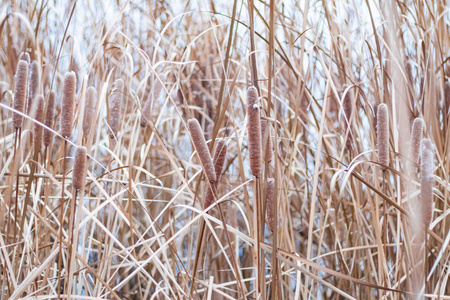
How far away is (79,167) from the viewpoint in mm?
479

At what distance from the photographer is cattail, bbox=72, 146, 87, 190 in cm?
48

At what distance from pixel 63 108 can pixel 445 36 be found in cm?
85

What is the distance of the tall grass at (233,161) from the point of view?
0.54 m

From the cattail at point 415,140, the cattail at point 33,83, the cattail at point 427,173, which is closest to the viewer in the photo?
the cattail at point 427,173

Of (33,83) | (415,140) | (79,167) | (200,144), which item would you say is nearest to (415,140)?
(415,140)

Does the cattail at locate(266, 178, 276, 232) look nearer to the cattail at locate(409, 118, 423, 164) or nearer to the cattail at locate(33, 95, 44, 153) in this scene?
the cattail at locate(409, 118, 423, 164)

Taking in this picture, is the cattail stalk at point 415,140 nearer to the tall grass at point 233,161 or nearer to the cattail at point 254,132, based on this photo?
the tall grass at point 233,161

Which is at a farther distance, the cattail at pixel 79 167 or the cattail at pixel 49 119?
the cattail at pixel 49 119

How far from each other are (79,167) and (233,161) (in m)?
0.78

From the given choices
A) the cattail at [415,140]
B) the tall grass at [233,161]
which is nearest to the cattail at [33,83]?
the tall grass at [233,161]

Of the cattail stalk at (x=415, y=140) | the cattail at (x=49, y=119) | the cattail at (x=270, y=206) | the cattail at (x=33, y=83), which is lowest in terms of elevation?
the cattail at (x=270, y=206)

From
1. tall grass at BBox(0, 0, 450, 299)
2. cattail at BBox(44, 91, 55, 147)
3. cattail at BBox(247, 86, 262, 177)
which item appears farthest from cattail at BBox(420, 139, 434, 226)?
cattail at BBox(44, 91, 55, 147)

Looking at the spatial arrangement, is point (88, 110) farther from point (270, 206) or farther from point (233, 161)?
point (233, 161)

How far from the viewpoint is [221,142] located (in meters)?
0.54
